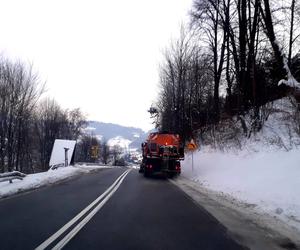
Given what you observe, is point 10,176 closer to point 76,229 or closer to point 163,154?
point 76,229

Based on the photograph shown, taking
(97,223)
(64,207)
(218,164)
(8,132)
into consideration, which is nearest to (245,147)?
(218,164)

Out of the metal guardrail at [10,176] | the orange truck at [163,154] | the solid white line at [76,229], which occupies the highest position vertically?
the orange truck at [163,154]

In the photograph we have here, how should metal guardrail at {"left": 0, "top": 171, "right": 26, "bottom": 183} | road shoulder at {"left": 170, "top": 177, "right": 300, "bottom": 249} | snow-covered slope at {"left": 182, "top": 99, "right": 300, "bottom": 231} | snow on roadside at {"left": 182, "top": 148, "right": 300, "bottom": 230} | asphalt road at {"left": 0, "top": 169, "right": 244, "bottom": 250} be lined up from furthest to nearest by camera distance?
metal guardrail at {"left": 0, "top": 171, "right": 26, "bottom": 183} < snow-covered slope at {"left": 182, "top": 99, "right": 300, "bottom": 231} < snow on roadside at {"left": 182, "top": 148, "right": 300, "bottom": 230} < road shoulder at {"left": 170, "top": 177, "right": 300, "bottom": 249} < asphalt road at {"left": 0, "top": 169, "right": 244, "bottom": 250}

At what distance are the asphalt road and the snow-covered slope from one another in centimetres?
205

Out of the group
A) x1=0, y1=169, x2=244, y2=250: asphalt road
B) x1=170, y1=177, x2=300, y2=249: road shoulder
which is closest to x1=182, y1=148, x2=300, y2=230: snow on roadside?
x1=170, y1=177, x2=300, y2=249: road shoulder

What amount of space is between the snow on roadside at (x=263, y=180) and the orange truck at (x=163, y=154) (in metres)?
3.37

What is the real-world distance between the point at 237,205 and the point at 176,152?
16.0 m

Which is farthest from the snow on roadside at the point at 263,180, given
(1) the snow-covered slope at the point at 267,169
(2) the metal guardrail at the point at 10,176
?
(2) the metal guardrail at the point at 10,176

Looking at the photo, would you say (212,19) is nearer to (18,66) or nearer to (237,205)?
(18,66)

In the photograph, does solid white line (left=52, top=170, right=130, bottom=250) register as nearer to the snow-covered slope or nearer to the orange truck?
the snow-covered slope

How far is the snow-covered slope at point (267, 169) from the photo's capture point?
1166 cm

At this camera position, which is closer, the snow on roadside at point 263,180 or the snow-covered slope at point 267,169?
the snow on roadside at point 263,180

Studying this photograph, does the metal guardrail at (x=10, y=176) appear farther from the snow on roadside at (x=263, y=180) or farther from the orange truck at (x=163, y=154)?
the orange truck at (x=163, y=154)

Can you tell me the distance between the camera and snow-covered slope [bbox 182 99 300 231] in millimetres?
11664
